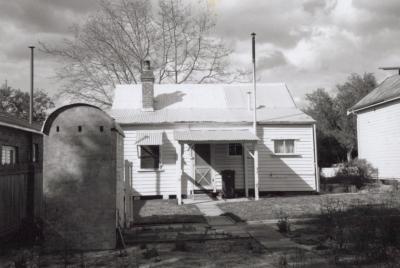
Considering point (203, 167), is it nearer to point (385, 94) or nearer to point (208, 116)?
point (208, 116)

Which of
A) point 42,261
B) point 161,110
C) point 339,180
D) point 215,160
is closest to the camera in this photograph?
point 42,261

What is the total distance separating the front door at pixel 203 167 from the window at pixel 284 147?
10.3 ft

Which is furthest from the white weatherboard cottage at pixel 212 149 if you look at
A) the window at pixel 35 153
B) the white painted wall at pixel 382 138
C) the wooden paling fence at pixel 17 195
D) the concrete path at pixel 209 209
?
the wooden paling fence at pixel 17 195

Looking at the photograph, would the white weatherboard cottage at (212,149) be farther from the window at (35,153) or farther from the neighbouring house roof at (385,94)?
the window at (35,153)

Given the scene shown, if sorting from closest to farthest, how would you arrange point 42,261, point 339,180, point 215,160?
point 42,261 → point 215,160 → point 339,180

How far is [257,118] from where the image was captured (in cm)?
1961

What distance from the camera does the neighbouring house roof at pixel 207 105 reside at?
19531mm

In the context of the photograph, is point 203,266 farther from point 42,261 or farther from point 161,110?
point 161,110

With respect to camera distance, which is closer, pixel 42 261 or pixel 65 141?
pixel 42 261

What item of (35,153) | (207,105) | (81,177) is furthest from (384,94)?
(81,177)

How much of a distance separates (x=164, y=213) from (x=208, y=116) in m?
7.08

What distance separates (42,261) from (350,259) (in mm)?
5017

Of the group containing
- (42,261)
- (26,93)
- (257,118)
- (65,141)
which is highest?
(26,93)

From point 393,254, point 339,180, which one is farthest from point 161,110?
point 393,254
